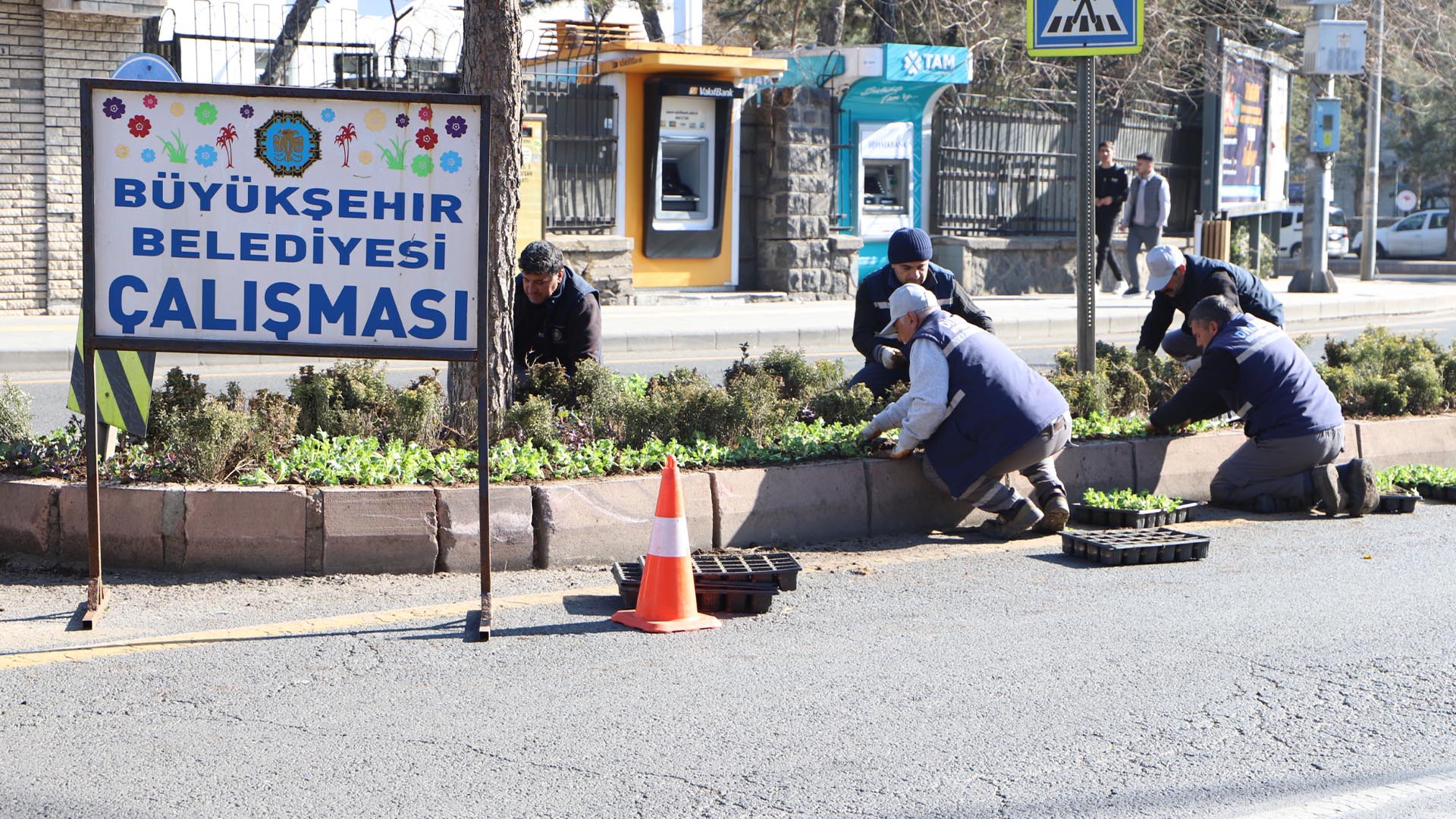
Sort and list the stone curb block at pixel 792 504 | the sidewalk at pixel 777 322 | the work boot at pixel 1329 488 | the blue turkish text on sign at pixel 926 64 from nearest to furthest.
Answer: the stone curb block at pixel 792 504 → the work boot at pixel 1329 488 → the sidewalk at pixel 777 322 → the blue turkish text on sign at pixel 926 64

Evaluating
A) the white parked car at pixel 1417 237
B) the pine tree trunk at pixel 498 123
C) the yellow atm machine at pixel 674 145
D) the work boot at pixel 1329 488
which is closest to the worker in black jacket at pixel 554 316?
the pine tree trunk at pixel 498 123

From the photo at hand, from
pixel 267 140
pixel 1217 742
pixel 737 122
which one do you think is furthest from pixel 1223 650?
pixel 737 122

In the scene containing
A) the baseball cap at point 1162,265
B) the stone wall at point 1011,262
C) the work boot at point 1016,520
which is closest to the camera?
the work boot at point 1016,520

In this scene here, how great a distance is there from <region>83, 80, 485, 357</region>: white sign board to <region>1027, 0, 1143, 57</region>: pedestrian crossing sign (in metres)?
3.94

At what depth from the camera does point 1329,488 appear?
769 cm

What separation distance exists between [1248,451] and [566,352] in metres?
3.49

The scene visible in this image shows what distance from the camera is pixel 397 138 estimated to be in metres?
5.68

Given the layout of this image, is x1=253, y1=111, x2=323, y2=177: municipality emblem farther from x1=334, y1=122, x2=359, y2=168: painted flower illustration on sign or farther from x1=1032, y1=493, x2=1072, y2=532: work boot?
x1=1032, y1=493, x2=1072, y2=532: work boot

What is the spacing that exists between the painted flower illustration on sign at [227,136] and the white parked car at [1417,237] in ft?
136

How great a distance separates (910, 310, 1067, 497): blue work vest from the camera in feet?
23.0

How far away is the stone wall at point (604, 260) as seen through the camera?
18.4 m

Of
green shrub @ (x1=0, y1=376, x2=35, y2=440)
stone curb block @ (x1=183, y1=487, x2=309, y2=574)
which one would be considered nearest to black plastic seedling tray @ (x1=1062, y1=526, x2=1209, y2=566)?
stone curb block @ (x1=183, y1=487, x2=309, y2=574)

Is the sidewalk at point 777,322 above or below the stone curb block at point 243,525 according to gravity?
above

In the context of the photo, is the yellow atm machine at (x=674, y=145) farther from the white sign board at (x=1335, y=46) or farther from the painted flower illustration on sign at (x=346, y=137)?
the painted flower illustration on sign at (x=346, y=137)
